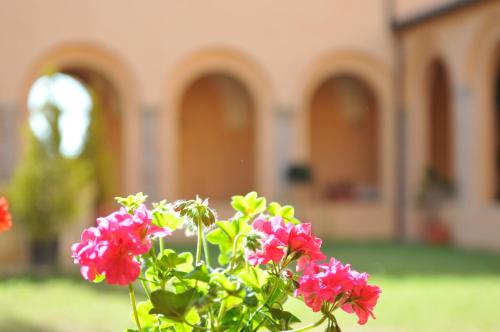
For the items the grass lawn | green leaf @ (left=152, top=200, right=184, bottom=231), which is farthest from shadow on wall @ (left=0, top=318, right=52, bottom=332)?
green leaf @ (left=152, top=200, right=184, bottom=231)

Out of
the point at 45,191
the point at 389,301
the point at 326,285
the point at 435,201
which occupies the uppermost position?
the point at 326,285

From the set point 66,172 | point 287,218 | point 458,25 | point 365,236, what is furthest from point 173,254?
point 365,236

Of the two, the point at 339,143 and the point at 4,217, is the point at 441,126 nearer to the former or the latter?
the point at 339,143

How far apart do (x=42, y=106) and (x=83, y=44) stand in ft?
14.2

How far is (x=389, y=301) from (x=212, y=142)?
11888 mm

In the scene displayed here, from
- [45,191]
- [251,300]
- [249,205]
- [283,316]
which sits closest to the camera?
[251,300]

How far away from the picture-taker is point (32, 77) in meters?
15.8

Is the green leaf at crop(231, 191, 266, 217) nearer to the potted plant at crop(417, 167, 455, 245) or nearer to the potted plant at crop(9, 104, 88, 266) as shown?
the potted plant at crop(9, 104, 88, 266)

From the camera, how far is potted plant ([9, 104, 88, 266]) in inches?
463

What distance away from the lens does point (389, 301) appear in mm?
9477

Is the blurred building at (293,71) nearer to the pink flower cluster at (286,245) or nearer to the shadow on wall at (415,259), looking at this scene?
the shadow on wall at (415,259)

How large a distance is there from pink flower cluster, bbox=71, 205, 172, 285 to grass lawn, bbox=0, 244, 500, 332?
5.87m

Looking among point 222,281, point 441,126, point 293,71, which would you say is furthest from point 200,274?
point 441,126

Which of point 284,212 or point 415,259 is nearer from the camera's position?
point 284,212
